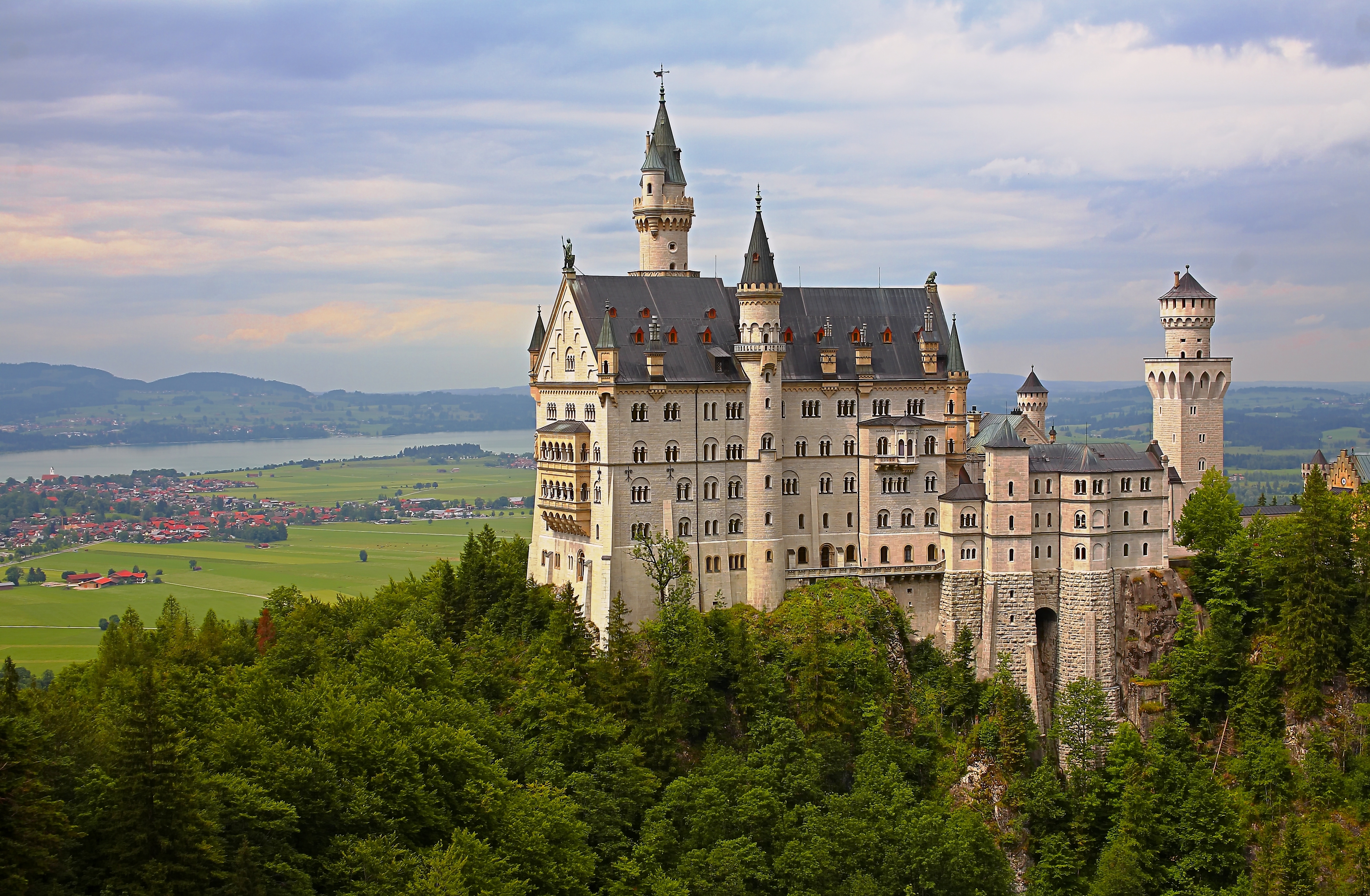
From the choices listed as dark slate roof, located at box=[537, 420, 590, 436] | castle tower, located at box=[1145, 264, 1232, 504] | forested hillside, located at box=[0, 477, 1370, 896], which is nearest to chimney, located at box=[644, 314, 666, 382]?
dark slate roof, located at box=[537, 420, 590, 436]

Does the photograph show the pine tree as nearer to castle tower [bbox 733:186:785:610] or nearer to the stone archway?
the stone archway

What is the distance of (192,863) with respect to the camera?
5784 centimetres

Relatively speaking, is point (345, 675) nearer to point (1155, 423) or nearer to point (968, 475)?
point (968, 475)

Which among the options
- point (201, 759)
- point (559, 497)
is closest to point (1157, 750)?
point (559, 497)

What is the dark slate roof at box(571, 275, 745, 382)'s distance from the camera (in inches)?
3834

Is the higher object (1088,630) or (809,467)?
(809,467)

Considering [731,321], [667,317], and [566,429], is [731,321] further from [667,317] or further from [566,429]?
[566,429]

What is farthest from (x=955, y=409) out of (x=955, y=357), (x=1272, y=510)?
(x=1272, y=510)

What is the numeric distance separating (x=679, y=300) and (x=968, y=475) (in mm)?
24775

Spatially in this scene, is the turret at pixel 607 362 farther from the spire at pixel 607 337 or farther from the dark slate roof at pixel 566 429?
the dark slate roof at pixel 566 429

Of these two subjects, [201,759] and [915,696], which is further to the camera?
[915,696]

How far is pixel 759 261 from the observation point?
3947 inches

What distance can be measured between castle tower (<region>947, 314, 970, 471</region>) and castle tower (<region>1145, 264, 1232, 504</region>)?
65.0 feet

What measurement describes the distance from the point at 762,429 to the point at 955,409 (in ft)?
53.3
